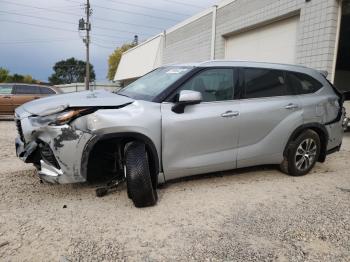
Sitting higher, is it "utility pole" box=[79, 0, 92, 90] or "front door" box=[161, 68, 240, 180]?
"utility pole" box=[79, 0, 92, 90]

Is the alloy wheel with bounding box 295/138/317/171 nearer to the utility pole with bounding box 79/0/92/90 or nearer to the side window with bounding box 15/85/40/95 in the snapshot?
the side window with bounding box 15/85/40/95

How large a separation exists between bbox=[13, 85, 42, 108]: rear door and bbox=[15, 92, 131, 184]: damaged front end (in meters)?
9.90

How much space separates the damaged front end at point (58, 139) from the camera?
344 cm

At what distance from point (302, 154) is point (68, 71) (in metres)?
90.4

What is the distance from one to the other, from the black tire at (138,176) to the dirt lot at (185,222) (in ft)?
0.49

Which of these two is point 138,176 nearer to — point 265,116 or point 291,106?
point 265,116

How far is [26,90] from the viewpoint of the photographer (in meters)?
12.9

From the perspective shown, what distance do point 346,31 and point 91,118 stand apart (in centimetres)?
1435

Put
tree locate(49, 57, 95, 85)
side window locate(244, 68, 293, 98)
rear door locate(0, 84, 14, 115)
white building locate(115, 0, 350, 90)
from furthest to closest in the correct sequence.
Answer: tree locate(49, 57, 95, 85) < rear door locate(0, 84, 14, 115) < white building locate(115, 0, 350, 90) < side window locate(244, 68, 293, 98)

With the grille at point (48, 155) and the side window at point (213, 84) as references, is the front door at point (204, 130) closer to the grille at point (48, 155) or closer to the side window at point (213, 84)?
the side window at point (213, 84)

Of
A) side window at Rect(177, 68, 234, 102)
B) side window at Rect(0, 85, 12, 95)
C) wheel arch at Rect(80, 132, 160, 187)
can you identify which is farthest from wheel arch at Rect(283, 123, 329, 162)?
side window at Rect(0, 85, 12, 95)

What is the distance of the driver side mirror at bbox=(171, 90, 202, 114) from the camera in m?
3.81

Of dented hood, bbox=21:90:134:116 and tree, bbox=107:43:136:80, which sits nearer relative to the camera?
dented hood, bbox=21:90:134:116

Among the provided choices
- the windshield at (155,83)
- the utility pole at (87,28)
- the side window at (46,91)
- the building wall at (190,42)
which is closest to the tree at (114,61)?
the utility pole at (87,28)
